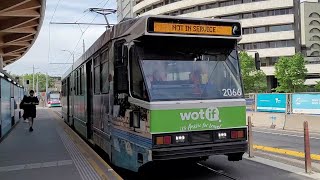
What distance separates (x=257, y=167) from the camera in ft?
31.1

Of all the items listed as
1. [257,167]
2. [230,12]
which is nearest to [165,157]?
[257,167]

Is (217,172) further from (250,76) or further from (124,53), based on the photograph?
(250,76)

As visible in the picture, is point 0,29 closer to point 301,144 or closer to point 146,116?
point 301,144

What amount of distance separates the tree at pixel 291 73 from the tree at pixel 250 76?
3.33 m

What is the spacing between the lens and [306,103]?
2081 centimetres

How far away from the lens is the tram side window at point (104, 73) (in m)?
→ 9.48

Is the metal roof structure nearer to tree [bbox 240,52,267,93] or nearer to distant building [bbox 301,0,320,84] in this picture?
tree [bbox 240,52,267,93]

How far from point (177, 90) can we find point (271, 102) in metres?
17.1

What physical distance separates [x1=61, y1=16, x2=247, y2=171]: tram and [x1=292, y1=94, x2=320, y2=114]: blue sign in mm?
13325

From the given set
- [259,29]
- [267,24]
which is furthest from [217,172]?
[259,29]

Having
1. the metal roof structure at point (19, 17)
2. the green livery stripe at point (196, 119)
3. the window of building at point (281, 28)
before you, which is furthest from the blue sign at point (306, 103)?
the window of building at point (281, 28)

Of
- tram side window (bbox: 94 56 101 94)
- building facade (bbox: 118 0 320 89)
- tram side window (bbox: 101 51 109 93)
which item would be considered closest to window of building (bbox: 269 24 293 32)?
building facade (bbox: 118 0 320 89)

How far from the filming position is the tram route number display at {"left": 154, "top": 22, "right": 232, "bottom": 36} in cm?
754

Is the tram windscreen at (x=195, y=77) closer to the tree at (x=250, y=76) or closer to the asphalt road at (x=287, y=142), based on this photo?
the asphalt road at (x=287, y=142)
